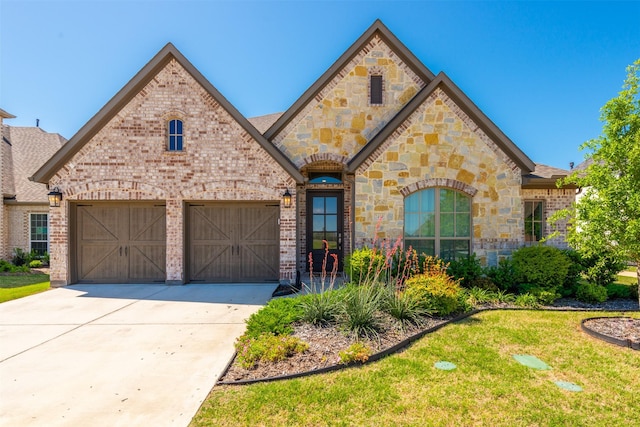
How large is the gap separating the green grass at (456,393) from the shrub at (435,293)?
112cm

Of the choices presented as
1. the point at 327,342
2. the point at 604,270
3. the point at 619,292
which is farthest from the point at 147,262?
the point at 619,292

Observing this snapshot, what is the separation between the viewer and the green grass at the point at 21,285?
8930mm

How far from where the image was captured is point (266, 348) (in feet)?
15.0

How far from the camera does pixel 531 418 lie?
3.35 metres

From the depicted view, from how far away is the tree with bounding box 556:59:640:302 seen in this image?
5652 mm

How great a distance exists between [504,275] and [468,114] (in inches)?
176

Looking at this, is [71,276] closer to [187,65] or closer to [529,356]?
[187,65]

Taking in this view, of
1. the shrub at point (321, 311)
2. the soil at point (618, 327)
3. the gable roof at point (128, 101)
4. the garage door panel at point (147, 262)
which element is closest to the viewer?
the soil at point (618, 327)

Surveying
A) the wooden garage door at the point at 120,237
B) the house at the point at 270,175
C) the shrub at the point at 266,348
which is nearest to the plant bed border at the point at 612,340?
the house at the point at 270,175

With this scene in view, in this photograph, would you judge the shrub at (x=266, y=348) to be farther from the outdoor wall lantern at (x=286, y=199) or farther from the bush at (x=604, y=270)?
the bush at (x=604, y=270)

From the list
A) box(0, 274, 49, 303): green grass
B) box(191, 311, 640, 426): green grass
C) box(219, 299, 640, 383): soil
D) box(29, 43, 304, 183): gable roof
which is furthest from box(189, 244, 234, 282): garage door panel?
box(191, 311, 640, 426): green grass

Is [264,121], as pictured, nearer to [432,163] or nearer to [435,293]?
[432,163]

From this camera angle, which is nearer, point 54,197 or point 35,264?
point 54,197

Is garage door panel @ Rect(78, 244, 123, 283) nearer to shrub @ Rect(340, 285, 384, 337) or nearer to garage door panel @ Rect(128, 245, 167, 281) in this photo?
garage door panel @ Rect(128, 245, 167, 281)
